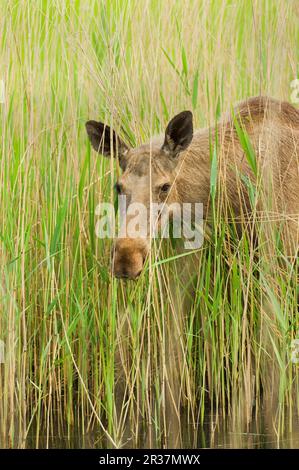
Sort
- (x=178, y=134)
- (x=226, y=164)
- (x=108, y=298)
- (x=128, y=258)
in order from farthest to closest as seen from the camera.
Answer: (x=226, y=164)
(x=178, y=134)
(x=108, y=298)
(x=128, y=258)

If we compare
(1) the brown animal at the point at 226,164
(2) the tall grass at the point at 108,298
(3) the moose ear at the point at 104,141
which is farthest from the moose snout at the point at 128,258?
(3) the moose ear at the point at 104,141

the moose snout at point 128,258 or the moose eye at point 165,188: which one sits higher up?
the moose eye at point 165,188

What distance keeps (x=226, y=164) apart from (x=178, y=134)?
0.68m

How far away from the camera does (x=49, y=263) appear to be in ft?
20.4

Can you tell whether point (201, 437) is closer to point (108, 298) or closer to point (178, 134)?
point (108, 298)

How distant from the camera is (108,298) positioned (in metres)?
6.36

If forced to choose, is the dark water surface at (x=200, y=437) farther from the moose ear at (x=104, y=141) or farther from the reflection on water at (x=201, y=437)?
the moose ear at (x=104, y=141)

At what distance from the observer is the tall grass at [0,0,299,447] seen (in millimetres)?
6254

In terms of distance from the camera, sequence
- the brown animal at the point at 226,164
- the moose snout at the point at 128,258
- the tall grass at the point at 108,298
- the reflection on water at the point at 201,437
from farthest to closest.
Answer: the brown animal at the point at 226,164 < the tall grass at the point at 108,298 < the reflection on water at the point at 201,437 < the moose snout at the point at 128,258

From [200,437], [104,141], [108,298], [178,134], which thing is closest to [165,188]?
[178,134]

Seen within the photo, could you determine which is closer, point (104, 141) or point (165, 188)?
point (165, 188)

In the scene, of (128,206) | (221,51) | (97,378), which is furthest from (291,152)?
(97,378)

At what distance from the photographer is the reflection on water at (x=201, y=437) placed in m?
6.01

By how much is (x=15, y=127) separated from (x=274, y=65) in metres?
1.99
